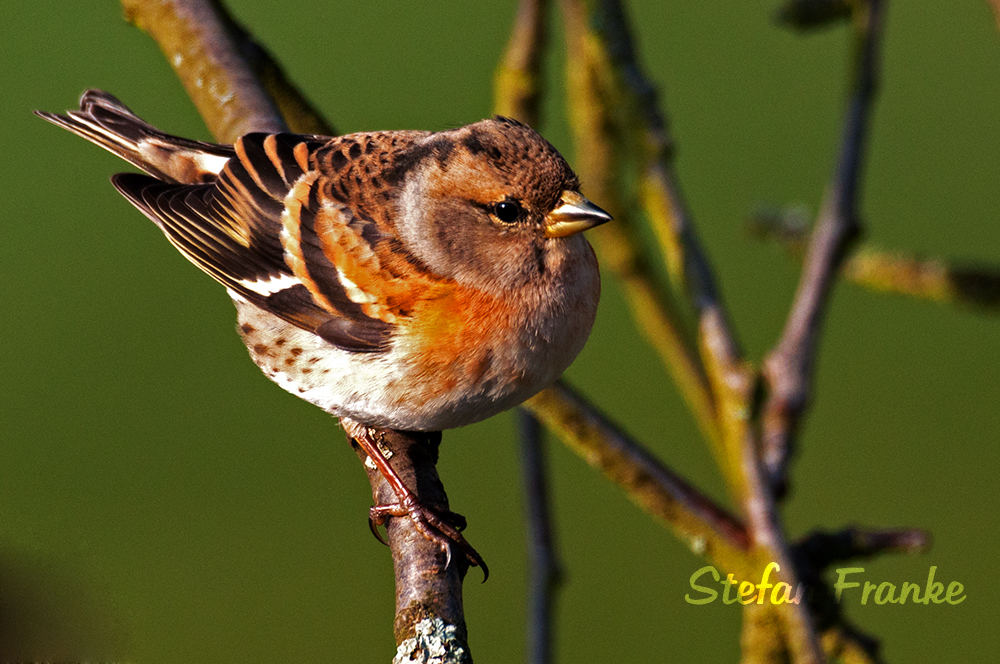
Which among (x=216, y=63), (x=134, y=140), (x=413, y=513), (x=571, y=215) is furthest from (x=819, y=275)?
(x=134, y=140)

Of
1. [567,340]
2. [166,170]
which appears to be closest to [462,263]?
[567,340]

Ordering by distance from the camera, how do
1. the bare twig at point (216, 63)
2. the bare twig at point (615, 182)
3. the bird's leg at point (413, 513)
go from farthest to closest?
the bare twig at point (615, 182), the bare twig at point (216, 63), the bird's leg at point (413, 513)

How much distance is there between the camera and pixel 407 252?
168 cm

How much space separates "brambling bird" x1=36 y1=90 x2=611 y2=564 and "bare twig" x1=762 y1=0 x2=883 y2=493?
489mm

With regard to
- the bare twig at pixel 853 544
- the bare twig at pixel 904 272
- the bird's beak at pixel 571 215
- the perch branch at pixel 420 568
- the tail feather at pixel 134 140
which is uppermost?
the tail feather at pixel 134 140

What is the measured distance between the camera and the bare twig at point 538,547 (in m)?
1.95

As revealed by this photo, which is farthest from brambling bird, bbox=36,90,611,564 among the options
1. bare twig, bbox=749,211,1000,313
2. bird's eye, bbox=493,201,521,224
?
bare twig, bbox=749,211,1000,313

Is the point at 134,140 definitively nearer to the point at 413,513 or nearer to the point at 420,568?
the point at 413,513

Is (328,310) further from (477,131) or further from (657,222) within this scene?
(657,222)

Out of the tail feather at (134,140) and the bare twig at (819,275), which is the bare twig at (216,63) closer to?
the tail feather at (134,140)

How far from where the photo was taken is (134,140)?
205cm

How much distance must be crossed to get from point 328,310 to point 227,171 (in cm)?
36

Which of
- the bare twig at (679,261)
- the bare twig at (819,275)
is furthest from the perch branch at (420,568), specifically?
the bare twig at (819,275)

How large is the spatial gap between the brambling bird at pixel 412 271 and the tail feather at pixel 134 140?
0.65 ft
